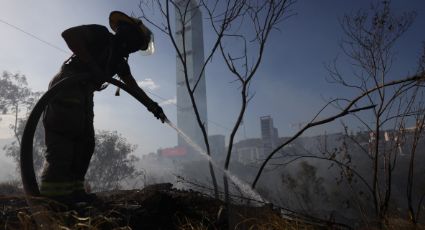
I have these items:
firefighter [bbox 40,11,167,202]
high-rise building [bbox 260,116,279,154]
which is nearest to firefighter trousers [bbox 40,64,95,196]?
firefighter [bbox 40,11,167,202]

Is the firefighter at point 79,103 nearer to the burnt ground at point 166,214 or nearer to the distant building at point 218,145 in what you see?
the burnt ground at point 166,214

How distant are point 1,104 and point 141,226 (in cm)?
4439

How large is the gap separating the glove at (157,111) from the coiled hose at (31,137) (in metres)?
1.01

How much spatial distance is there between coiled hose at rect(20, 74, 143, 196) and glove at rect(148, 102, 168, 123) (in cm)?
101

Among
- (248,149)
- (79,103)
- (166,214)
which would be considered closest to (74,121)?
(79,103)

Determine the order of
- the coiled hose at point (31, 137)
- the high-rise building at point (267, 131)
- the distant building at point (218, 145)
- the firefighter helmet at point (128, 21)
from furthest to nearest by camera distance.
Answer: the distant building at point (218, 145) < the high-rise building at point (267, 131) < the firefighter helmet at point (128, 21) < the coiled hose at point (31, 137)

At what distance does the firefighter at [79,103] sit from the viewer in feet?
9.60

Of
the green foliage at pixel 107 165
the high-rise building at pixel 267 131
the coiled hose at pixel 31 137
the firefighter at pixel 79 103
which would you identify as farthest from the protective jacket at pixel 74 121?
the high-rise building at pixel 267 131

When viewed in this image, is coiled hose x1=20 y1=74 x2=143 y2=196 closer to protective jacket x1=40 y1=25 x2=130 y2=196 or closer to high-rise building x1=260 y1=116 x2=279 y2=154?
protective jacket x1=40 y1=25 x2=130 y2=196

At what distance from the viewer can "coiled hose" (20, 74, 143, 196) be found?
252cm

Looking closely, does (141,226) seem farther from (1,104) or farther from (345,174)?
(1,104)

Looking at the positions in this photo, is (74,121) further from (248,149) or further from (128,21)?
(248,149)

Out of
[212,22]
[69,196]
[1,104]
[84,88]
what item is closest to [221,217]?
[69,196]

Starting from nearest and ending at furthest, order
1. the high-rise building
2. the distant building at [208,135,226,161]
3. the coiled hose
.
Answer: the coiled hose → the high-rise building → the distant building at [208,135,226,161]
